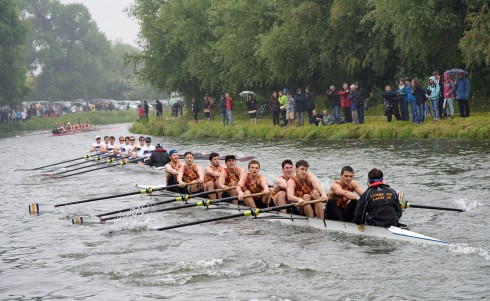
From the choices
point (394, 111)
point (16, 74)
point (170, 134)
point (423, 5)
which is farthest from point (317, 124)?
point (16, 74)

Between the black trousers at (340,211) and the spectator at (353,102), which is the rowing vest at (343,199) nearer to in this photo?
the black trousers at (340,211)

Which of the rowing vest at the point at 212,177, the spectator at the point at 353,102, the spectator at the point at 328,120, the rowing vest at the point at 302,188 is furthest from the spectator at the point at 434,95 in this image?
the rowing vest at the point at 302,188

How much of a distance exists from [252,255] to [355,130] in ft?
73.3

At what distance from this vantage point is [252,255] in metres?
16.3

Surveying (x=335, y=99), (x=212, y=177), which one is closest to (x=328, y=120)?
(x=335, y=99)

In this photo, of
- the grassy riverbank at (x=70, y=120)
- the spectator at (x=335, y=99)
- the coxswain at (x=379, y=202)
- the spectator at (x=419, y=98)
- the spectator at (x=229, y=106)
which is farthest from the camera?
the grassy riverbank at (x=70, y=120)

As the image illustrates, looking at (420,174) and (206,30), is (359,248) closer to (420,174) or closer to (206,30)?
(420,174)

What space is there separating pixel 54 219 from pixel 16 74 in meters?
65.9

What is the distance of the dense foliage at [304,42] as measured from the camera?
36531 millimetres

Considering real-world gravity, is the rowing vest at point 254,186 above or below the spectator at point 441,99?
below

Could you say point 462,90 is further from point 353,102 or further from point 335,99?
point 335,99

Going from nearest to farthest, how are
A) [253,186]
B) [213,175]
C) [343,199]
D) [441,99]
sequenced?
[343,199], [253,186], [213,175], [441,99]

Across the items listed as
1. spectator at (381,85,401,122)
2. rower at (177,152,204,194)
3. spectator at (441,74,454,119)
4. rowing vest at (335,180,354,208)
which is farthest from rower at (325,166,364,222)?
spectator at (381,85,401,122)

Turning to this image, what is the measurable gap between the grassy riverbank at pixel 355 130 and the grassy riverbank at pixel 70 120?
106 ft
